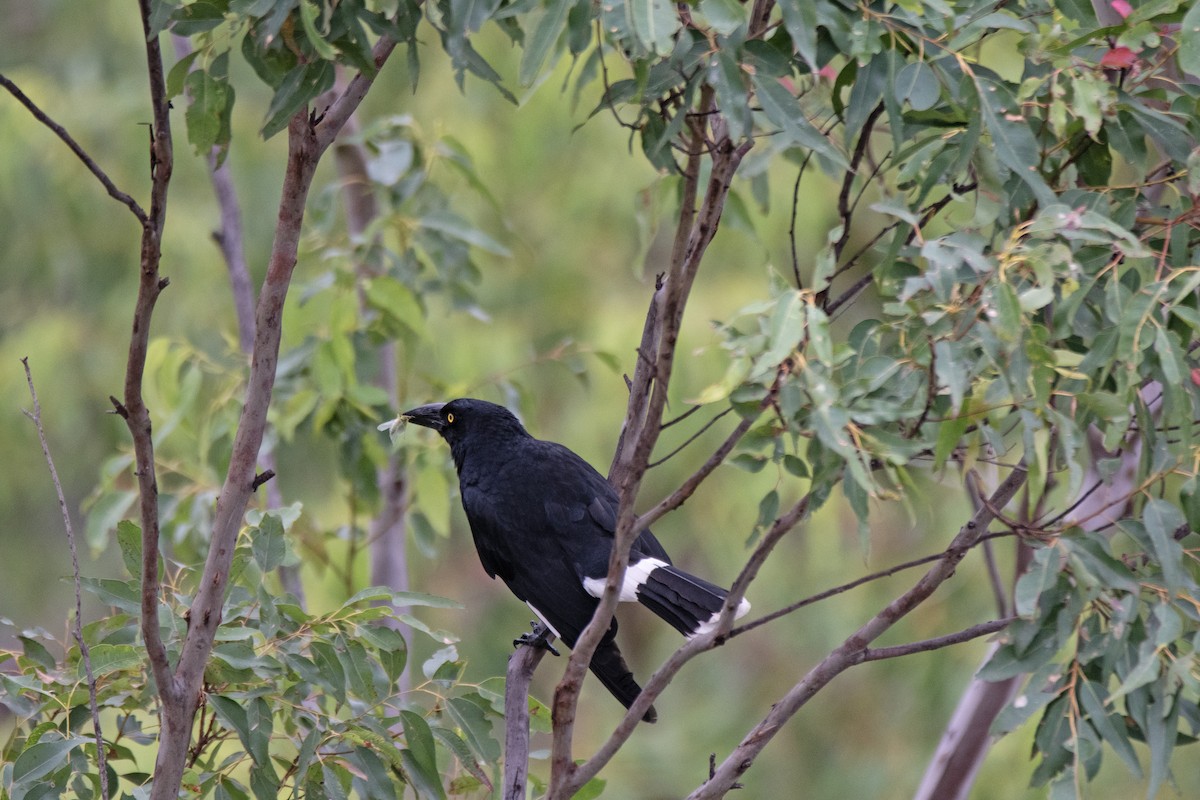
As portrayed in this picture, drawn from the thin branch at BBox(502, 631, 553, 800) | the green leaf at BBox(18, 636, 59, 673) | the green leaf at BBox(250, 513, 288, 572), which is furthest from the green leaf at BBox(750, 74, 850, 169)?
the green leaf at BBox(18, 636, 59, 673)

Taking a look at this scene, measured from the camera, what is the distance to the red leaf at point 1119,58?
1945mm

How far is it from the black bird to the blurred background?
1.65m

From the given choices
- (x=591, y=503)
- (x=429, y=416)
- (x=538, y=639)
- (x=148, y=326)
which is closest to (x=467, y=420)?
(x=429, y=416)

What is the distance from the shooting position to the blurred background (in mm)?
6035

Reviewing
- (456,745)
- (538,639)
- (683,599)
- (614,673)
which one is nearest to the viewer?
(456,745)

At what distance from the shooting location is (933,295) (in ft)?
5.84

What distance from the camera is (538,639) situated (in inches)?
116

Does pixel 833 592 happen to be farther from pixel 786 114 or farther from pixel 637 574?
pixel 637 574

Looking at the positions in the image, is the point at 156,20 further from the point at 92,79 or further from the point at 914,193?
the point at 92,79

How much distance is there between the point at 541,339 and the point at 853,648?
11.4 feet

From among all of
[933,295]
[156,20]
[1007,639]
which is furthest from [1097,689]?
[156,20]

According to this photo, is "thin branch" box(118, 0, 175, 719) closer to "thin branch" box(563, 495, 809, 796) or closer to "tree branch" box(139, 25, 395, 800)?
"tree branch" box(139, 25, 395, 800)

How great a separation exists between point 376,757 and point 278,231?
2.92 ft

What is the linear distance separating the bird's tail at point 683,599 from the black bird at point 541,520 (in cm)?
4
